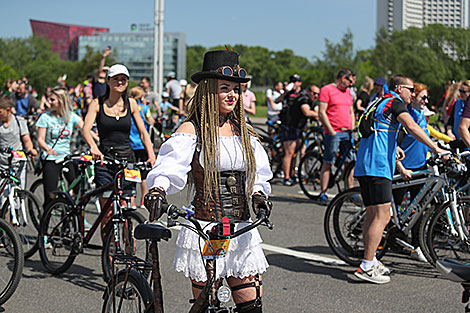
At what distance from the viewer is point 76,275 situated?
6.55 metres

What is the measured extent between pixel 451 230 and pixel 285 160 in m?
6.43

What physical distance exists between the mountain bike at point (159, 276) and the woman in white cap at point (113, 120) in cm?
294

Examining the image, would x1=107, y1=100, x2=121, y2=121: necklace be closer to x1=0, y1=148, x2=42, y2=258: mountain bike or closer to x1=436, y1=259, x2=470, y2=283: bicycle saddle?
x1=0, y1=148, x2=42, y2=258: mountain bike

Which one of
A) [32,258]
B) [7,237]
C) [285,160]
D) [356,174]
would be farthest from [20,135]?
[285,160]

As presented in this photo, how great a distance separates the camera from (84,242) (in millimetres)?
6367

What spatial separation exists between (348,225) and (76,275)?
291 cm

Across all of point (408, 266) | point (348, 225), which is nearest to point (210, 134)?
point (348, 225)

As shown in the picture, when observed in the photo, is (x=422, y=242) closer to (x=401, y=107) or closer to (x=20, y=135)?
(x=401, y=107)

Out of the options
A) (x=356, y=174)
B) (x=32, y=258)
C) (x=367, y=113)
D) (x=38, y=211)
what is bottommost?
(x=32, y=258)

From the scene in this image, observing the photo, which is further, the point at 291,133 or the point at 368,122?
the point at 291,133

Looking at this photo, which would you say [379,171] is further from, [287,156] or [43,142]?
[287,156]

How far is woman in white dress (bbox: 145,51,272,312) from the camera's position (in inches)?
142

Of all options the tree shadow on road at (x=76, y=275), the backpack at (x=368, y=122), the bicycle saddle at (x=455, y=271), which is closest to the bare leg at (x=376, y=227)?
the backpack at (x=368, y=122)

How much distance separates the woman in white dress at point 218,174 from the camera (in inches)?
142
